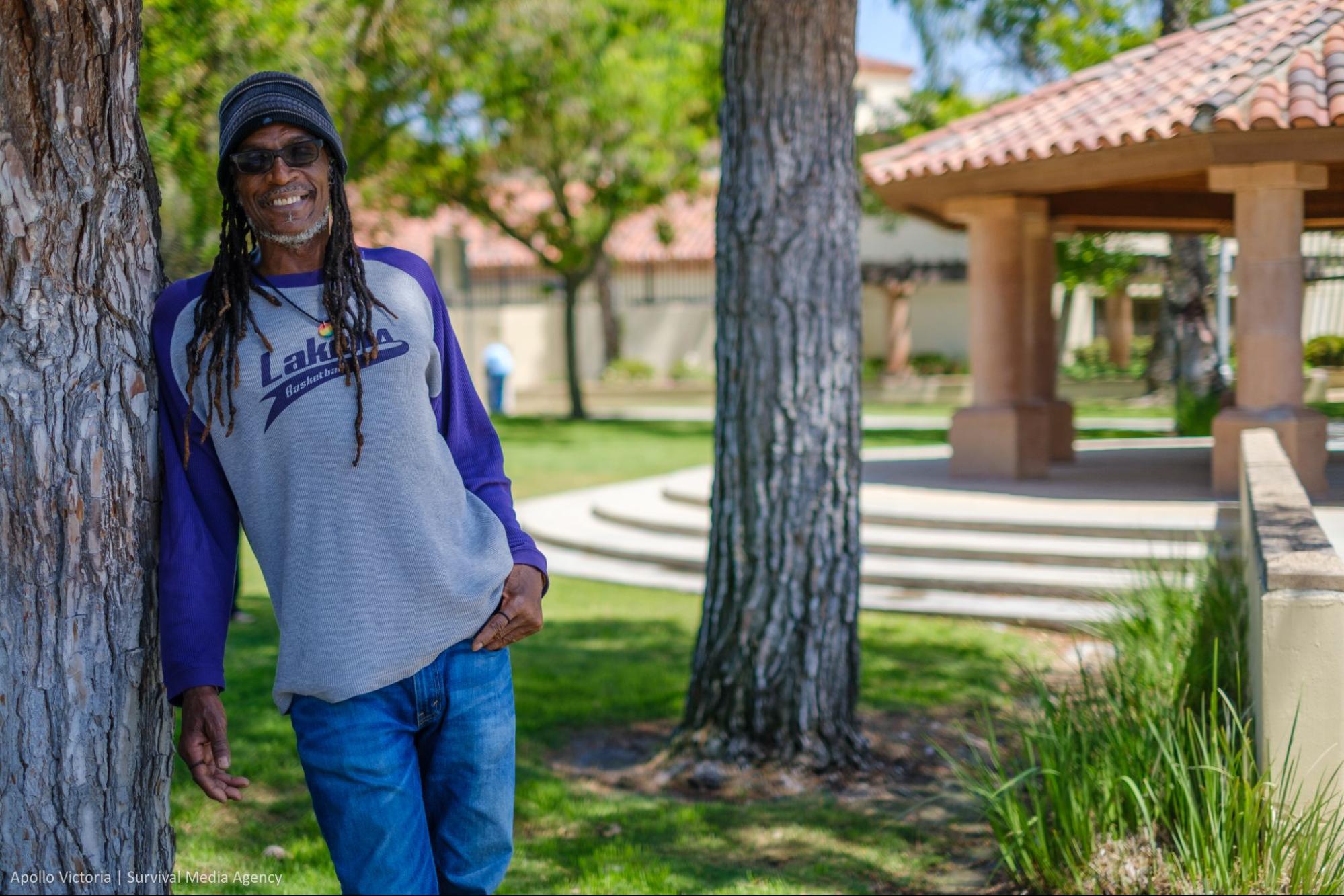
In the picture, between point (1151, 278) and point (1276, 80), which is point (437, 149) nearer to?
point (1276, 80)

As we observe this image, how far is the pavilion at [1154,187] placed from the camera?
10.1m

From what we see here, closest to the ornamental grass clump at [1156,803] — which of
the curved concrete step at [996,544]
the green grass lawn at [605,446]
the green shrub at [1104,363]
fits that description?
the curved concrete step at [996,544]

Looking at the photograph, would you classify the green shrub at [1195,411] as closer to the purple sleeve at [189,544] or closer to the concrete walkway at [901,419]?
the concrete walkway at [901,419]

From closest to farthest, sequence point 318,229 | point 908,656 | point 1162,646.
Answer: point 318,229 < point 1162,646 < point 908,656

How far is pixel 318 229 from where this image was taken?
2633 mm

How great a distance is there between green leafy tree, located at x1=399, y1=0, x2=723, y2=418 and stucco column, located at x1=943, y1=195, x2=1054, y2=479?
Answer: 789 cm

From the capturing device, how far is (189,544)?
250 cm

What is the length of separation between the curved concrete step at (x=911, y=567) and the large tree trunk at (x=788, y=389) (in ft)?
7.16

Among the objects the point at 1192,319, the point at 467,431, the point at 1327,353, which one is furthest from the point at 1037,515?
the point at 1327,353

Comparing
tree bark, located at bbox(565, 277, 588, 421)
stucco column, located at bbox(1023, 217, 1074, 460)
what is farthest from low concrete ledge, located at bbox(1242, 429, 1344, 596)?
tree bark, located at bbox(565, 277, 588, 421)

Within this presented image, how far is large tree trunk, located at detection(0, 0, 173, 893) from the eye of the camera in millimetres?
2420

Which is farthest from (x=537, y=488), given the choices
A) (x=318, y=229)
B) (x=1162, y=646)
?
(x=318, y=229)

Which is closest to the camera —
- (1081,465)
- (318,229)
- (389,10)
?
(318,229)

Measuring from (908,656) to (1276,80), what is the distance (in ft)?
18.3
